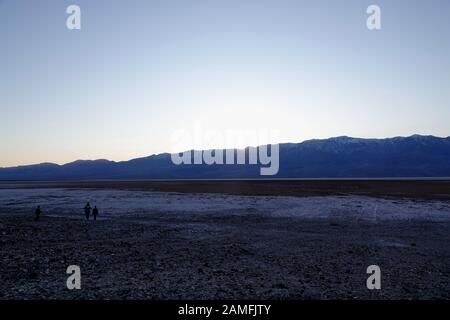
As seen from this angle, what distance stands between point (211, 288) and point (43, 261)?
834 centimetres

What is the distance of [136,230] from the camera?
25000 mm

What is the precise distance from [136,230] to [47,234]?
5.79 m

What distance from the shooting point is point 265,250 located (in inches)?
736

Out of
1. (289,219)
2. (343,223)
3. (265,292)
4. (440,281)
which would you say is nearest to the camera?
(265,292)

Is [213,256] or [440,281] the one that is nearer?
[440,281]

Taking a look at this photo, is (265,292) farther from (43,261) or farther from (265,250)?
(43,261)

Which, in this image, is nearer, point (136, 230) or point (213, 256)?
point (213, 256)

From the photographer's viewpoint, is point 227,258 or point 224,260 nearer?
point 224,260
